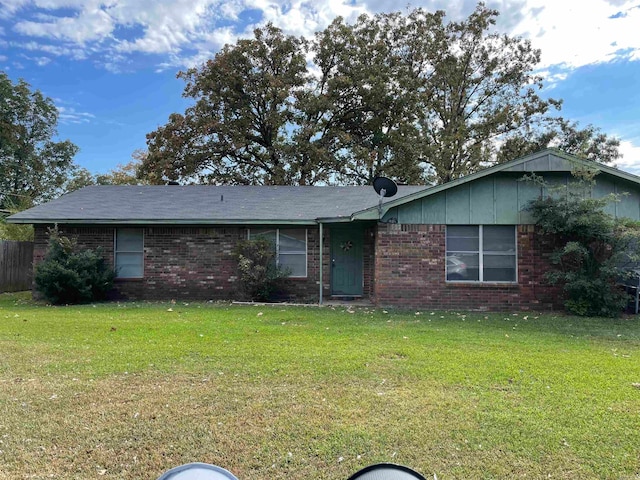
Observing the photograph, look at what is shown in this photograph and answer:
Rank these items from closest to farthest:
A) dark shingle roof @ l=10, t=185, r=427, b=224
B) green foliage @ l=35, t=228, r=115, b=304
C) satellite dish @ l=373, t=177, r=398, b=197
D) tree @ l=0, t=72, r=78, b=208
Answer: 1. satellite dish @ l=373, t=177, r=398, b=197
2. green foliage @ l=35, t=228, r=115, b=304
3. dark shingle roof @ l=10, t=185, r=427, b=224
4. tree @ l=0, t=72, r=78, b=208

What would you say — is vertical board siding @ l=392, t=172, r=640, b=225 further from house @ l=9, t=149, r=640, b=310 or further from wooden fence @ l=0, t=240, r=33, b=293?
wooden fence @ l=0, t=240, r=33, b=293

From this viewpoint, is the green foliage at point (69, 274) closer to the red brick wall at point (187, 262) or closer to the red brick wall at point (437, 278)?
the red brick wall at point (187, 262)

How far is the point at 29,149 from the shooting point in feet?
104

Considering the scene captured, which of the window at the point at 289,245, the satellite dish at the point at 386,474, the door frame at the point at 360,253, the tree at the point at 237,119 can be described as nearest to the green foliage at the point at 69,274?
the window at the point at 289,245

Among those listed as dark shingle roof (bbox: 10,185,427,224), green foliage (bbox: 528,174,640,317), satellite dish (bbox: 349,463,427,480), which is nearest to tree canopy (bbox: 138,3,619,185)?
dark shingle roof (bbox: 10,185,427,224)

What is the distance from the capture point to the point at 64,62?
22.2 m

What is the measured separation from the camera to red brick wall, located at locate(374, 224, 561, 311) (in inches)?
414

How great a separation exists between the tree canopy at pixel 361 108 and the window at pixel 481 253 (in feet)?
44.9

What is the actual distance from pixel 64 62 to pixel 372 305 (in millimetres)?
21362

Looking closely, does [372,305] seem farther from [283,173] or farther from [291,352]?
[283,173]

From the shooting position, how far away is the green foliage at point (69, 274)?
1133 centimetres

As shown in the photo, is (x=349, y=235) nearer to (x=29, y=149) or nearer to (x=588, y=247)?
(x=588, y=247)

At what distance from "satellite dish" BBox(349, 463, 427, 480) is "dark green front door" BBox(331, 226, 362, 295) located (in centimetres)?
1101

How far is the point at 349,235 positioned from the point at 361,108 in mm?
14722
